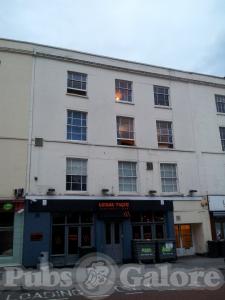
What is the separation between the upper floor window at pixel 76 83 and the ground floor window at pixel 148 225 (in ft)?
28.9

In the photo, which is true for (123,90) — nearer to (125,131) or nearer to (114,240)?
(125,131)

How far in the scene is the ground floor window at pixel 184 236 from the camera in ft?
62.2

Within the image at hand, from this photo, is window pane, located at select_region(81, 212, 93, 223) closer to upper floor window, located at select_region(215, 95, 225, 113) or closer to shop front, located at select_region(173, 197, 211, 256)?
shop front, located at select_region(173, 197, 211, 256)

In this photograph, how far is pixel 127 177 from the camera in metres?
18.5

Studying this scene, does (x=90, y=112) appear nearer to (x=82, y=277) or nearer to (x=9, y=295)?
(x=82, y=277)

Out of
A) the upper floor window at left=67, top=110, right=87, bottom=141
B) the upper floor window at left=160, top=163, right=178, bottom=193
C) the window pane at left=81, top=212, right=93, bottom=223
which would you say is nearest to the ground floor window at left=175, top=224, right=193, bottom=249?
the upper floor window at left=160, top=163, right=178, bottom=193

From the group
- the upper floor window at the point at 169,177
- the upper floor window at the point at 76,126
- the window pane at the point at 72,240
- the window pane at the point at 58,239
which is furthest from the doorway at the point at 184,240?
Answer: the upper floor window at the point at 76,126

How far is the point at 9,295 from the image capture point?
1011 centimetres

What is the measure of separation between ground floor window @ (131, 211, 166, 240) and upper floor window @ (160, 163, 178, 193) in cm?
181

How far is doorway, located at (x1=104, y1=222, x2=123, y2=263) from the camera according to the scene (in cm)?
1681

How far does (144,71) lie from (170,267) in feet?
43.9

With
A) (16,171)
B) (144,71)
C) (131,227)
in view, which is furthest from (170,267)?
(144,71)

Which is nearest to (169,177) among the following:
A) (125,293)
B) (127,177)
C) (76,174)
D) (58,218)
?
(127,177)

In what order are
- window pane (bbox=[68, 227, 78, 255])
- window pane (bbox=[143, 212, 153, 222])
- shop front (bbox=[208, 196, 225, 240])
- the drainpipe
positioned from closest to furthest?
the drainpipe → window pane (bbox=[68, 227, 78, 255]) → window pane (bbox=[143, 212, 153, 222]) → shop front (bbox=[208, 196, 225, 240])
